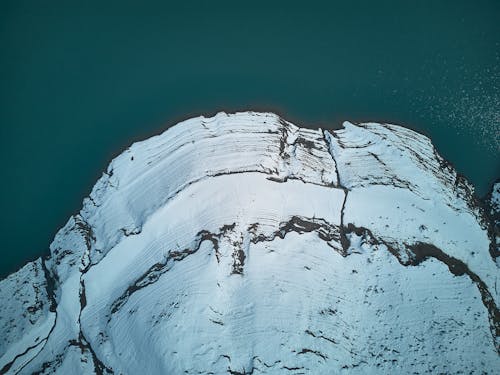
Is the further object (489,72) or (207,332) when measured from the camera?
(489,72)

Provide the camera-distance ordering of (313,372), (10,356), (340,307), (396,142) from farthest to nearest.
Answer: (396,142) < (10,356) < (340,307) < (313,372)

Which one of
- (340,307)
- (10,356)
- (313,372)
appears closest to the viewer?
(313,372)

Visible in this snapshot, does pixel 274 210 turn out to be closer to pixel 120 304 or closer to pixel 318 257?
pixel 318 257

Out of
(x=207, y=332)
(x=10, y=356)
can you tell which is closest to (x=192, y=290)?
(x=207, y=332)

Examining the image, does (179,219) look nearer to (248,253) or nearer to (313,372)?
(248,253)

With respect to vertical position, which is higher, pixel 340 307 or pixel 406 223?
pixel 406 223

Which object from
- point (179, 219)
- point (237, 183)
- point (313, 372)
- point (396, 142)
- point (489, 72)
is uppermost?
point (489, 72)

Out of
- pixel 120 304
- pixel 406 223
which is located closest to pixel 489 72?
pixel 406 223
